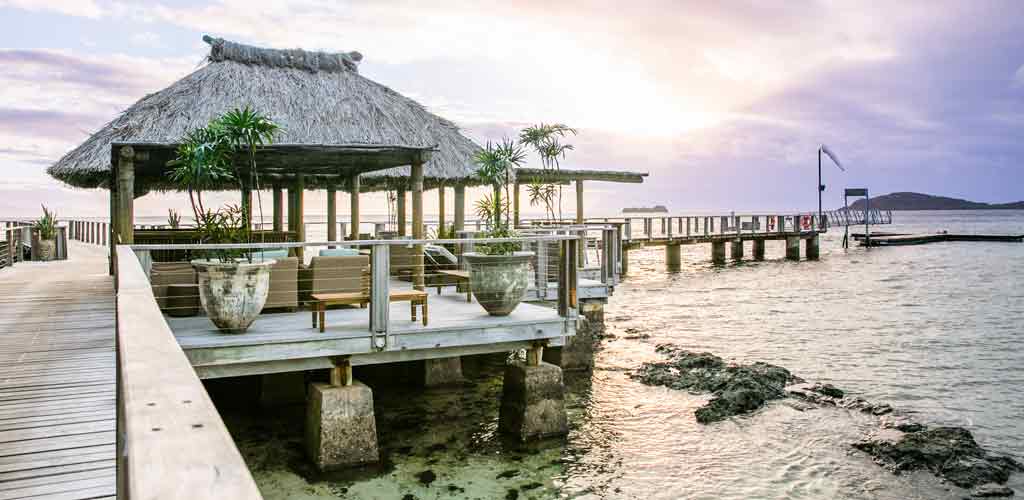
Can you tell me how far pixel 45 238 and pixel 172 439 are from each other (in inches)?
793

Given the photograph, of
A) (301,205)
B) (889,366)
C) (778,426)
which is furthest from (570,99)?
(778,426)

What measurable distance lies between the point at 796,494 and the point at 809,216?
34897mm

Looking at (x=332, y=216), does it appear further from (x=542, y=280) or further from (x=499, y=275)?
(x=499, y=275)

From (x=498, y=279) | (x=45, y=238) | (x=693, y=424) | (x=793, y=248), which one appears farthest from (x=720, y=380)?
(x=793, y=248)

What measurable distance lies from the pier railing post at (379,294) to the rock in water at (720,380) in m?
4.55

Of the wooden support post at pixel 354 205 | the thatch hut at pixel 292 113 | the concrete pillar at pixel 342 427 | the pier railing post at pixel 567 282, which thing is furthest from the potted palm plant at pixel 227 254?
the wooden support post at pixel 354 205

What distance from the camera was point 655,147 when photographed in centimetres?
2878

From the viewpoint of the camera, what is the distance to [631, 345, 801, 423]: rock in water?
32.8 feet

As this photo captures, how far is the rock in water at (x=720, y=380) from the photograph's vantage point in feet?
32.8

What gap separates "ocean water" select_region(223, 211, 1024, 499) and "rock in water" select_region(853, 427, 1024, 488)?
8.1 inches

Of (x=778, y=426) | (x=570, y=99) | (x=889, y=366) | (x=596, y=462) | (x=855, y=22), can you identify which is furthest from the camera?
(x=570, y=99)

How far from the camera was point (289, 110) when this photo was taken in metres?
12.9

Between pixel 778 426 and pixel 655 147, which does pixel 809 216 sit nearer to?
pixel 655 147

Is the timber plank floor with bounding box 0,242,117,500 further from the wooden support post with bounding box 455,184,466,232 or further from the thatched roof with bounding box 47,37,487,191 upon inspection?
the wooden support post with bounding box 455,184,466,232
